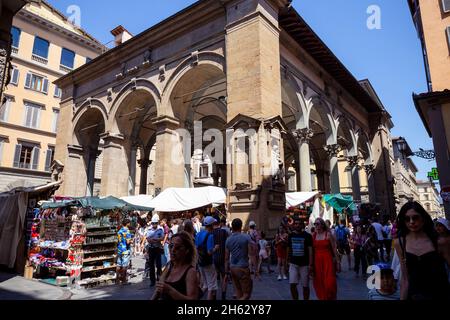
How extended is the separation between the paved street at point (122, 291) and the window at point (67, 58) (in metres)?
25.0

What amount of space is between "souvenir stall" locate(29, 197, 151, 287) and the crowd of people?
68 centimetres

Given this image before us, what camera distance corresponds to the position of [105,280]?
779cm

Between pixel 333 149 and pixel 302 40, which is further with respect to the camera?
pixel 333 149

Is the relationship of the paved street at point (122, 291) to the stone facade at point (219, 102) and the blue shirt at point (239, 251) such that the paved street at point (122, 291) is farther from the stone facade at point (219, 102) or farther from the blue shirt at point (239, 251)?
the stone facade at point (219, 102)

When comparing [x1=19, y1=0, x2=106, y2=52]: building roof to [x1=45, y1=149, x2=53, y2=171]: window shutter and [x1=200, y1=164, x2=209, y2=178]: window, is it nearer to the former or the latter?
[x1=45, y1=149, x2=53, y2=171]: window shutter

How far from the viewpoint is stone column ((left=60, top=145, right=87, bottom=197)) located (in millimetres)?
18578

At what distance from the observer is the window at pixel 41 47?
25.5 m

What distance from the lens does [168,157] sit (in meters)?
13.8

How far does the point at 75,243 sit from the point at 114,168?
31.2 ft

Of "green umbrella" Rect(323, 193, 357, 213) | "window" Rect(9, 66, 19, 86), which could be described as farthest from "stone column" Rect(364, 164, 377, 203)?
"window" Rect(9, 66, 19, 86)

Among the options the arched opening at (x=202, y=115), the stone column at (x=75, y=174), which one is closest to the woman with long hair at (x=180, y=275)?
the arched opening at (x=202, y=115)

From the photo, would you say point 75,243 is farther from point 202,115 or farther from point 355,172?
point 355,172

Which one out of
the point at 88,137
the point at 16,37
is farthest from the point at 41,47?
the point at 88,137
